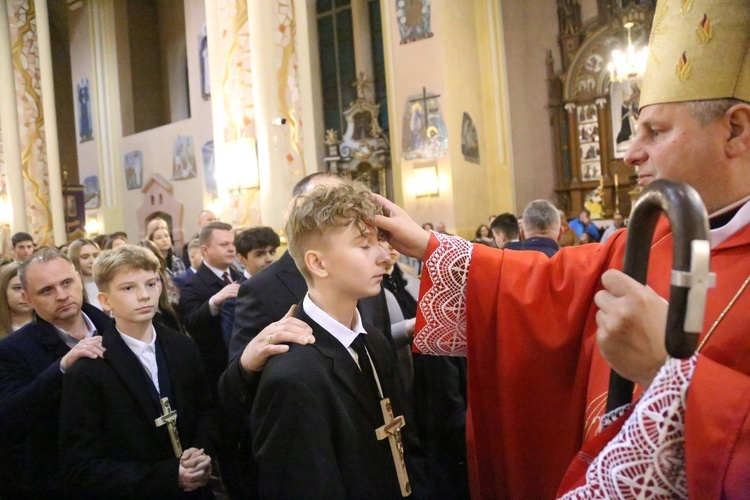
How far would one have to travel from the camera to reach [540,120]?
15523 millimetres

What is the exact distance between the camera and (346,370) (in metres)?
1.73

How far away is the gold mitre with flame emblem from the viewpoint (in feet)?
4.55

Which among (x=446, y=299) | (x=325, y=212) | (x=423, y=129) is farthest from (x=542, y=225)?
(x=423, y=129)

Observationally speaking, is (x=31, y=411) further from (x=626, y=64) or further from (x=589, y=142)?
(x=589, y=142)

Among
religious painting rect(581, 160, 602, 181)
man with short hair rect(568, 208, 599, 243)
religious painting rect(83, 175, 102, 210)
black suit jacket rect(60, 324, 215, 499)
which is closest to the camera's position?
black suit jacket rect(60, 324, 215, 499)

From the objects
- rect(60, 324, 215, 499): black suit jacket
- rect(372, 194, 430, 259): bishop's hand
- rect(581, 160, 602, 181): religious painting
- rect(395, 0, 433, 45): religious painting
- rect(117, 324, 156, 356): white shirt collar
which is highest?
rect(395, 0, 433, 45): religious painting

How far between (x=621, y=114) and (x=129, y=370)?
14.4 metres

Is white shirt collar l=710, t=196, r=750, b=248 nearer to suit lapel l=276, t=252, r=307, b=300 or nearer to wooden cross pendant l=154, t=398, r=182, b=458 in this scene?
suit lapel l=276, t=252, r=307, b=300

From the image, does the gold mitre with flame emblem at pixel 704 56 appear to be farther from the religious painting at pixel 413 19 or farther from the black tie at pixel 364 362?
the religious painting at pixel 413 19

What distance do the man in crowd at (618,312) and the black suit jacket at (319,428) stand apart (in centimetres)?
28

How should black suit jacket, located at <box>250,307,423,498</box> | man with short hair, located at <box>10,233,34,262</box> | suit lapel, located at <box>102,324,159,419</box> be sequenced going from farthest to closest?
1. man with short hair, located at <box>10,233,34,262</box>
2. suit lapel, located at <box>102,324,159,419</box>
3. black suit jacket, located at <box>250,307,423,498</box>

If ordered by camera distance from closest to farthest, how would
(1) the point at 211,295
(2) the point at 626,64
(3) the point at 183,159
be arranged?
(1) the point at 211,295
(2) the point at 626,64
(3) the point at 183,159

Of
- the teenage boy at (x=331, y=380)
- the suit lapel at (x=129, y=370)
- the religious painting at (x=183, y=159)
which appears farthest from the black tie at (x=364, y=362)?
the religious painting at (x=183, y=159)

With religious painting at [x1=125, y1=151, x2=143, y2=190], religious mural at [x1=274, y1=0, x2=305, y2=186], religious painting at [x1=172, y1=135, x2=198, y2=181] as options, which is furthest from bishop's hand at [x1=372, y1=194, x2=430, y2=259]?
religious painting at [x1=125, y1=151, x2=143, y2=190]
